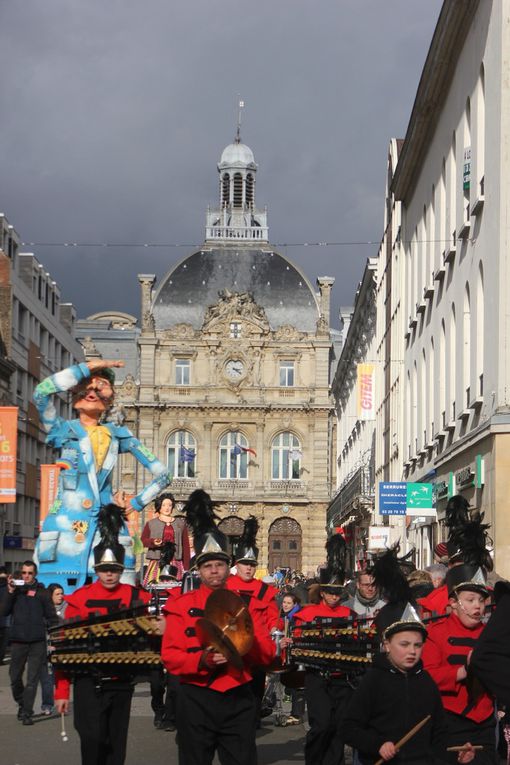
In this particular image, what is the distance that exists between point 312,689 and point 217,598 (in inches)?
141

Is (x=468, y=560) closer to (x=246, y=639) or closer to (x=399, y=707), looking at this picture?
(x=246, y=639)

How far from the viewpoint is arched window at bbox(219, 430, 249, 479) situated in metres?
89.8

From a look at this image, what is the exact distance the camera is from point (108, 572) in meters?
10.6

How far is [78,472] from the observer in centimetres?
1609

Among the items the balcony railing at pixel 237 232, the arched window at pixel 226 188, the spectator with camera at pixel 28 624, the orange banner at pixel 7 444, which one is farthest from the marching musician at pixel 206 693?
the arched window at pixel 226 188

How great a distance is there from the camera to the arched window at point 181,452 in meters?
89.1

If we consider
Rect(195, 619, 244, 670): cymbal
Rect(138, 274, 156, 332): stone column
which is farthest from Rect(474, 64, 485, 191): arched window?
Rect(138, 274, 156, 332): stone column

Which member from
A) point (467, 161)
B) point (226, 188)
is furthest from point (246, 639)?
point (226, 188)

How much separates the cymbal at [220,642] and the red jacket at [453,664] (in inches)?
42.2

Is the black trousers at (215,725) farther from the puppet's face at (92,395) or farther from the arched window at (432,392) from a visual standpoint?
the arched window at (432,392)

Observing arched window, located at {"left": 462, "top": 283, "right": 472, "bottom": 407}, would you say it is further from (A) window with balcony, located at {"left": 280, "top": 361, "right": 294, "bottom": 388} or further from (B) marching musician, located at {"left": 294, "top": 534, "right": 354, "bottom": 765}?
(A) window with balcony, located at {"left": 280, "top": 361, "right": 294, "bottom": 388}

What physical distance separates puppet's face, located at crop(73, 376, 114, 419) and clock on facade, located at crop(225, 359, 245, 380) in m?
73.9

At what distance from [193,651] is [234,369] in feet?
270

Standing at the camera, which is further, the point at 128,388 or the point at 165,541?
the point at 128,388
